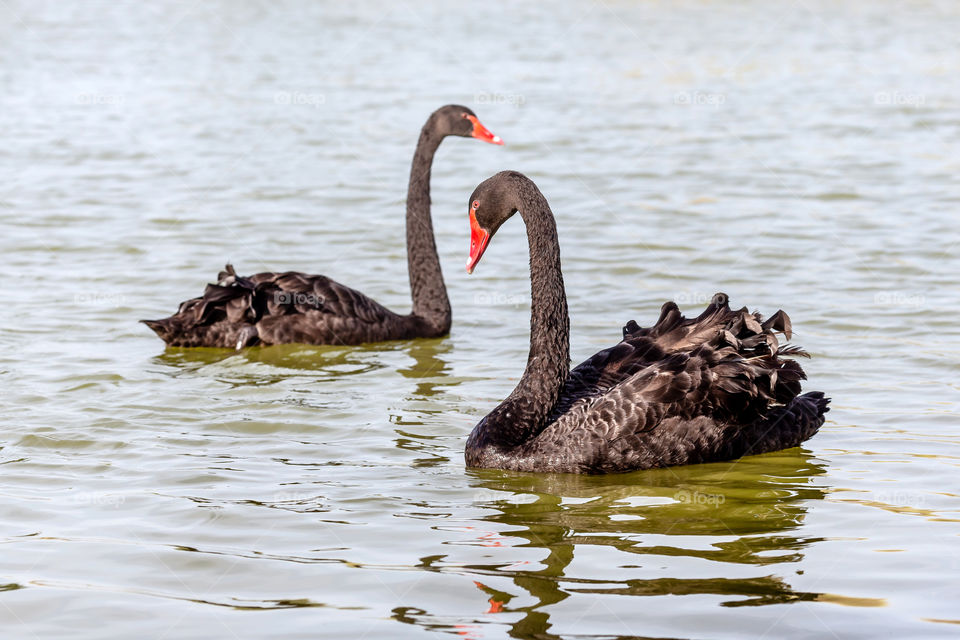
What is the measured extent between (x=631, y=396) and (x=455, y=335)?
332 cm

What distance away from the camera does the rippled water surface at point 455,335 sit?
5.03m

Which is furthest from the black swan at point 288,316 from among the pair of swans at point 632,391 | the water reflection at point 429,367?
the pair of swans at point 632,391

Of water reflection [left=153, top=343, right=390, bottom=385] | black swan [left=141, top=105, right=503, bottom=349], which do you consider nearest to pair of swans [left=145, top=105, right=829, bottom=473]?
water reflection [left=153, top=343, right=390, bottom=385]

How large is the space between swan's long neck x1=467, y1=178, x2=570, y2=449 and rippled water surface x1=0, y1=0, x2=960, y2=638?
28 centimetres

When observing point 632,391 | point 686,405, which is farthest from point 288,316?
point 686,405

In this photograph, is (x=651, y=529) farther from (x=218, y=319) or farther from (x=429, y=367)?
(x=218, y=319)

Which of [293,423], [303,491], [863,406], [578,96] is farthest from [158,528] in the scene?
[578,96]

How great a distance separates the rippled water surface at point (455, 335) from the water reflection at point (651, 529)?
0.07 ft

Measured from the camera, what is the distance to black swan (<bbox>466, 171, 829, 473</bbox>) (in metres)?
6.46

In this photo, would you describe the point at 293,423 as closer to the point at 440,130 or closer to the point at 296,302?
the point at 296,302

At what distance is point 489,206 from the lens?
261 inches

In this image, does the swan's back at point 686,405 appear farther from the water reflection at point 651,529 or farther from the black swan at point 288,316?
the black swan at point 288,316

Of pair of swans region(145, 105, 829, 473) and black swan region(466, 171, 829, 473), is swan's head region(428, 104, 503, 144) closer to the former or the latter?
pair of swans region(145, 105, 829, 473)

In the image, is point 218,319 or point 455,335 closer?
point 218,319
